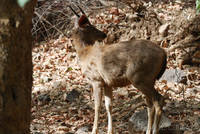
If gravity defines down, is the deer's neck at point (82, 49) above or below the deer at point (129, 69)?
above

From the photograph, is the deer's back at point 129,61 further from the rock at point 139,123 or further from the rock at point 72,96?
the rock at point 72,96

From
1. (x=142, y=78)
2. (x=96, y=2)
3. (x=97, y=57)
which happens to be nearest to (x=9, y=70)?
(x=142, y=78)

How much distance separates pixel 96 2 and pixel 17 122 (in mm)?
9159

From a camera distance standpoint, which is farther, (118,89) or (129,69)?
(118,89)

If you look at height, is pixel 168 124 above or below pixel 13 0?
below

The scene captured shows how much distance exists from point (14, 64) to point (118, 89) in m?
6.38

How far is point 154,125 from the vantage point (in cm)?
632

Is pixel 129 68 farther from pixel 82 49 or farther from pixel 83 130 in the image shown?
pixel 83 130

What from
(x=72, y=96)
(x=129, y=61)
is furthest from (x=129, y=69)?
(x=72, y=96)

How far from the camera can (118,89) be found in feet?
30.0

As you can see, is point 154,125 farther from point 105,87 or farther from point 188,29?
point 188,29

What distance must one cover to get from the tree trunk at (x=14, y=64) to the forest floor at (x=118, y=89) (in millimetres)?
4003

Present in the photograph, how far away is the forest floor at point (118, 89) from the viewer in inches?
294

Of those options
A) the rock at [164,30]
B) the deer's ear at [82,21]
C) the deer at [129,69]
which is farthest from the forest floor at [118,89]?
the deer's ear at [82,21]
